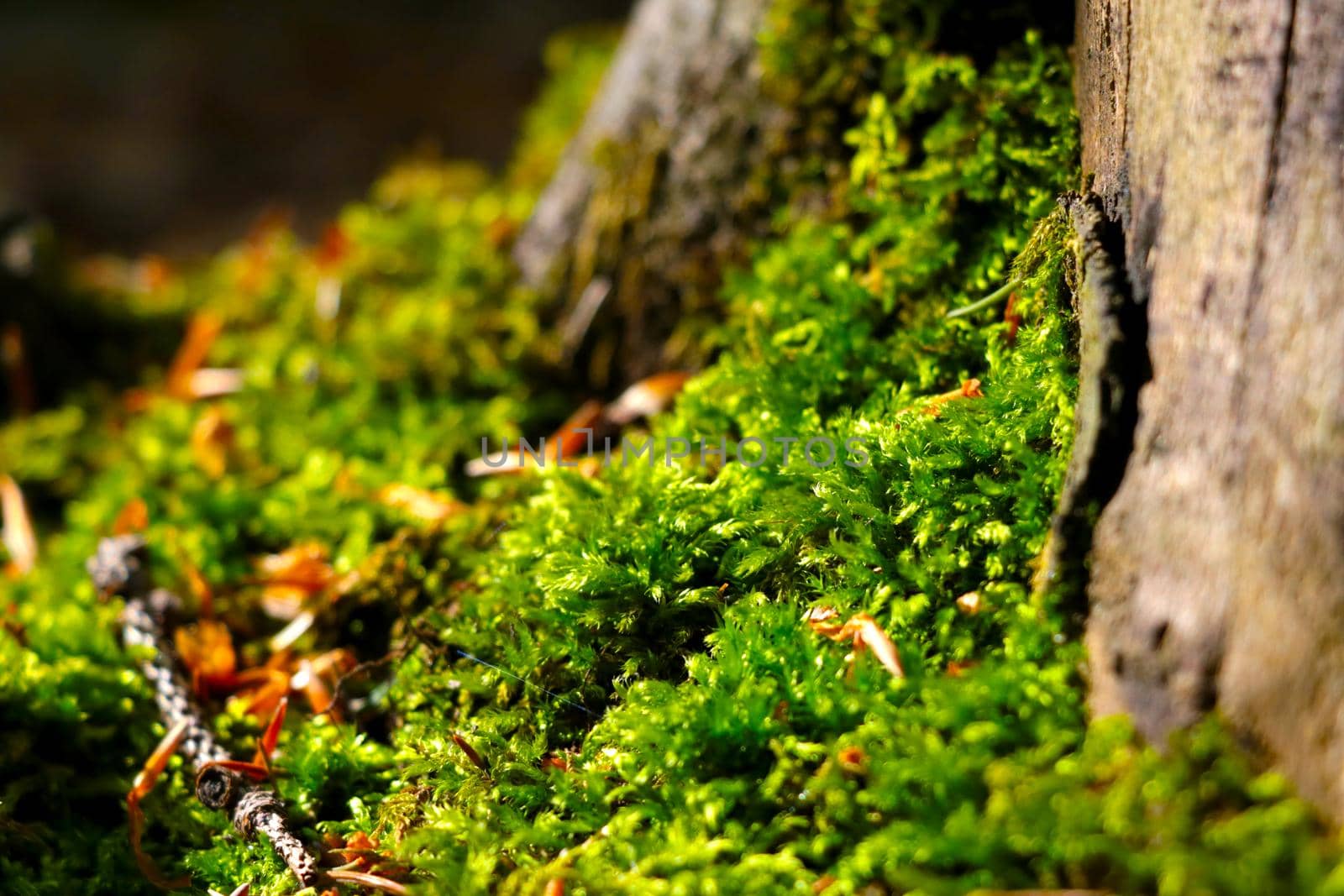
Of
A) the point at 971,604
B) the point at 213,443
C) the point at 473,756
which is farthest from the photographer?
the point at 213,443

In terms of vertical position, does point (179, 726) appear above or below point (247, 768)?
above

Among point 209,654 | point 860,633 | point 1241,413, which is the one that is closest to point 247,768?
point 209,654

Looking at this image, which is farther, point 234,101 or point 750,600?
point 234,101

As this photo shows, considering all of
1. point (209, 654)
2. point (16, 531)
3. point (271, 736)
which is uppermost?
point (16, 531)

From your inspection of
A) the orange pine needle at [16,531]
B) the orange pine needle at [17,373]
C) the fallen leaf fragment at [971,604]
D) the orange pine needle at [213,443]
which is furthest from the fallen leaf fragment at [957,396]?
the orange pine needle at [17,373]

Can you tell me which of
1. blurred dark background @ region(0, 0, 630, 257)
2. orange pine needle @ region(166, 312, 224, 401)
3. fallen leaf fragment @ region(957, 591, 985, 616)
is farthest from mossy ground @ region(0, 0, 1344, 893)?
blurred dark background @ region(0, 0, 630, 257)

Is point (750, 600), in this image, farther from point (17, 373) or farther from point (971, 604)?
point (17, 373)

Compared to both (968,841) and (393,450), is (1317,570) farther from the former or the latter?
(393,450)

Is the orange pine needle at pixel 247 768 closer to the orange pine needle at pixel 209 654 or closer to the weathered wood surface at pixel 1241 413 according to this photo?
the orange pine needle at pixel 209 654
